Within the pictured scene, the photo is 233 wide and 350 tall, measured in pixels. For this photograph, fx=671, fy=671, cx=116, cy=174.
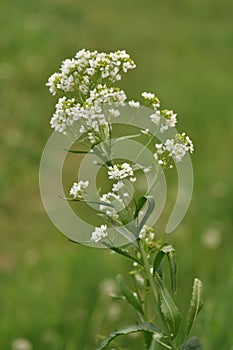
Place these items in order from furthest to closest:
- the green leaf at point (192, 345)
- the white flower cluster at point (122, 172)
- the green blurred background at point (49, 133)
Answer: the green blurred background at point (49, 133) < the green leaf at point (192, 345) < the white flower cluster at point (122, 172)

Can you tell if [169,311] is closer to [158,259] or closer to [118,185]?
[158,259]

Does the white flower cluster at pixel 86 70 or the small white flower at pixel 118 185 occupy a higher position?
the white flower cluster at pixel 86 70

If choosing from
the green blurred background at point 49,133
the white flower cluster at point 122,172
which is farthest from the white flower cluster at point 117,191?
the green blurred background at point 49,133

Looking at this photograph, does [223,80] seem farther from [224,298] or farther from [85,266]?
[224,298]

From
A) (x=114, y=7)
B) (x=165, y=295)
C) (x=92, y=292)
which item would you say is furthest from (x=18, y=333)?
(x=114, y=7)

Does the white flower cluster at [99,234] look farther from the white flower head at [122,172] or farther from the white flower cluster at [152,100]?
the white flower cluster at [152,100]

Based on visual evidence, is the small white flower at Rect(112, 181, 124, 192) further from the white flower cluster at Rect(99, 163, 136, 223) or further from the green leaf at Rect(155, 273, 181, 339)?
the green leaf at Rect(155, 273, 181, 339)

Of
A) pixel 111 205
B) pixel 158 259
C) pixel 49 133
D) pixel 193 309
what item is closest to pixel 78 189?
pixel 111 205
